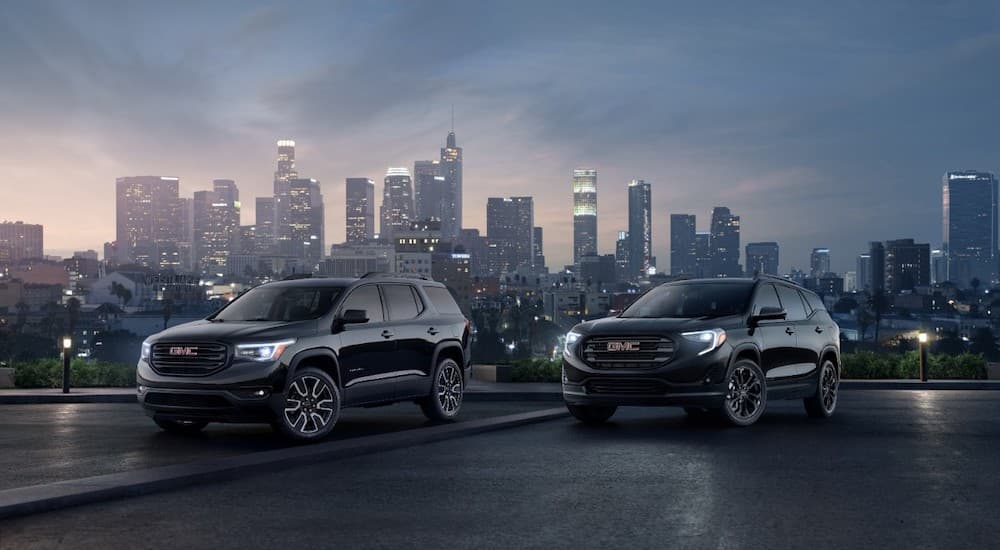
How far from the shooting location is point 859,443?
13125mm

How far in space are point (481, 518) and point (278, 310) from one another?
23.0 ft

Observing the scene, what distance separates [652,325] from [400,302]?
3429mm

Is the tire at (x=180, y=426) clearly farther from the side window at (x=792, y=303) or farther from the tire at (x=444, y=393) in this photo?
the side window at (x=792, y=303)

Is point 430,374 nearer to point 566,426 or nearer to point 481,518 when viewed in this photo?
point 566,426

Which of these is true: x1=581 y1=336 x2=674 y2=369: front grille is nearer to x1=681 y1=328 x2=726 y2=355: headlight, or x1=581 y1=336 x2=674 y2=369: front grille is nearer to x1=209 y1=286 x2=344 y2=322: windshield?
x1=681 y1=328 x2=726 y2=355: headlight

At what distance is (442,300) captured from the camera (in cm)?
1586

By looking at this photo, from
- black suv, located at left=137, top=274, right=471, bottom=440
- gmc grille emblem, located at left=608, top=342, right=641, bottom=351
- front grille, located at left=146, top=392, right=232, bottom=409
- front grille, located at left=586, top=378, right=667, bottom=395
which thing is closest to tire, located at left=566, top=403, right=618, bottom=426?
front grille, located at left=586, top=378, right=667, bottom=395

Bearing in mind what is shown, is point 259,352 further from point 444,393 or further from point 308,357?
point 444,393

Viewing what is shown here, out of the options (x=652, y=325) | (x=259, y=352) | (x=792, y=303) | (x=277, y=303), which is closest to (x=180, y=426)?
(x=277, y=303)

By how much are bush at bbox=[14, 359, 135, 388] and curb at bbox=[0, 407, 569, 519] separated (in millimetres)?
11911

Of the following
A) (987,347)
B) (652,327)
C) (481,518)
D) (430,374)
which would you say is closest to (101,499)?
(481,518)

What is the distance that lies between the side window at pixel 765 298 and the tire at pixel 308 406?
19.7ft

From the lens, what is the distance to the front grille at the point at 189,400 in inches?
499

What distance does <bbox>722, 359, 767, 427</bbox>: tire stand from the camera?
570 inches
